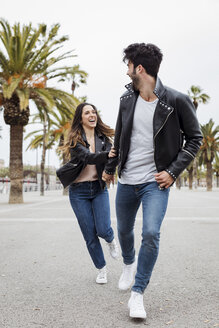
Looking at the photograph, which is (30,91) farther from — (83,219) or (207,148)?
(207,148)

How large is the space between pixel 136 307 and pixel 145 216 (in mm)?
651

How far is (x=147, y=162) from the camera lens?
324cm

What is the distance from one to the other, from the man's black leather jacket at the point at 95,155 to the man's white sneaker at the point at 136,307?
3.90 ft

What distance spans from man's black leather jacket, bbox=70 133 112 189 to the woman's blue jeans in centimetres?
12

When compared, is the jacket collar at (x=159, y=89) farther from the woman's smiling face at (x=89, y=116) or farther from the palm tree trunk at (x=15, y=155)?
the palm tree trunk at (x=15, y=155)

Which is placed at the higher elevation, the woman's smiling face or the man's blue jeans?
the woman's smiling face

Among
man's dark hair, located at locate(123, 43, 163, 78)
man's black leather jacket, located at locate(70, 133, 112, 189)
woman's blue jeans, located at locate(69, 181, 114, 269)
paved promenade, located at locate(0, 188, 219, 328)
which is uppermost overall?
man's dark hair, located at locate(123, 43, 163, 78)

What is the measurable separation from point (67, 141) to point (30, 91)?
1462 cm

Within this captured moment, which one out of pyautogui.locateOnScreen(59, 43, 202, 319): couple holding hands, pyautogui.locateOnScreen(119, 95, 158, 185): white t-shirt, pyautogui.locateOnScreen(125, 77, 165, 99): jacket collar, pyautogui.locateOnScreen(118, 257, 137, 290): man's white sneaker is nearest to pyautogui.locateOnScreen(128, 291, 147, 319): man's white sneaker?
pyautogui.locateOnScreen(59, 43, 202, 319): couple holding hands

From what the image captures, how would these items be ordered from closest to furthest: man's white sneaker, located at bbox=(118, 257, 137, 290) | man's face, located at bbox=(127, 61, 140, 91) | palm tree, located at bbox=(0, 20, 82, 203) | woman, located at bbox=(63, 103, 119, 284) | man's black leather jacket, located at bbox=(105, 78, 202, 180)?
man's black leather jacket, located at bbox=(105, 78, 202, 180) → man's face, located at bbox=(127, 61, 140, 91) → man's white sneaker, located at bbox=(118, 257, 137, 290) → woman, located at bbox=(63, 103, 119, 284) → palm tree, located at bbox=(0, 20, 82, 203)

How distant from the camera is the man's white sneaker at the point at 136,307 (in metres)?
2.87

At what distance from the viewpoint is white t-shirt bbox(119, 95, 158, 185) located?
3.23 metres

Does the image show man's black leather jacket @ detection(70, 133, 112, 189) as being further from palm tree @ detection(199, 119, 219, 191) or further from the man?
palm tree @ detection(199, 119, 219, 191)

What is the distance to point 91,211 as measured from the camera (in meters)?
3.95
